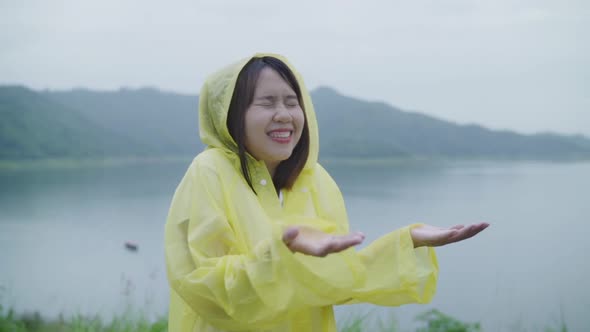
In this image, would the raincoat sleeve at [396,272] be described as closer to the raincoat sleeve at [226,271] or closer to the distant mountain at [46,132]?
the raincoat sleeve at [226,271]

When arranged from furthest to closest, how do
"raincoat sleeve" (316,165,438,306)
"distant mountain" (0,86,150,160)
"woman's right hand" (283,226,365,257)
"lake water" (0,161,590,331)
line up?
"distant mountain" (0,86,150,160) → "lake water" (0,161,590,331) → "raincoat sleeve" (316,165,438,306) → "woman's right hand" (283,226,365,257)

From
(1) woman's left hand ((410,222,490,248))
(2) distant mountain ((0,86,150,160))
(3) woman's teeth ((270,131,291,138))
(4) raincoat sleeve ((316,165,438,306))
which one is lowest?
(2) distant mountain ((0,86,150,160))

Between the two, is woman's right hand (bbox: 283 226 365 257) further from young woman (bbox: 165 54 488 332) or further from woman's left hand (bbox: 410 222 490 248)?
woman's left hand (bbox: 410 222 490 248)

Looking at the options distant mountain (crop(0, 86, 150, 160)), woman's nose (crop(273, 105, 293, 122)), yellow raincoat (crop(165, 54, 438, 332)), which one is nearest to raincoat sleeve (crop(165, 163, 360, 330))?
yellow raincoat (crop(165, 54, 438, 332))

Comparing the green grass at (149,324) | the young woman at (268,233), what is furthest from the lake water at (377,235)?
the young woman at (268,233)

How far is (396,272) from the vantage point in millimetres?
1411

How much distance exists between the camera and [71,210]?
20.9m

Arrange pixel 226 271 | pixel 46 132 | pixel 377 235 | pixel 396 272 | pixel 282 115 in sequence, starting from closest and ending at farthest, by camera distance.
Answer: pixel 226 271 < pixel 396 272 < pixel 282 115 < pixel 377 235 < pixel 46 132

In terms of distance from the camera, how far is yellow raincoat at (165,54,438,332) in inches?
49.1

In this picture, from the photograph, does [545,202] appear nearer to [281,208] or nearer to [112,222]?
[112,222]

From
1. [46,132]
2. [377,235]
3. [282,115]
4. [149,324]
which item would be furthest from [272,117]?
[46,132]

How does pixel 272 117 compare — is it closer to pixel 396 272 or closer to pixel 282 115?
pixel 282 115

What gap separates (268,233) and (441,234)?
461 mm

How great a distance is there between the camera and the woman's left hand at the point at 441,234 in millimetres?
1328
